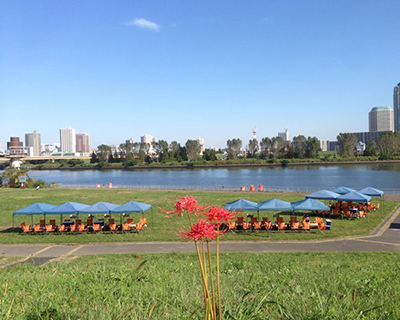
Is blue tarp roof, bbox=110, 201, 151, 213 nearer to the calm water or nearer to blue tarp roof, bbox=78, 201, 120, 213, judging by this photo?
blue tarp roof, bbox=78, 201, 120, 213

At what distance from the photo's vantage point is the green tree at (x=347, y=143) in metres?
142

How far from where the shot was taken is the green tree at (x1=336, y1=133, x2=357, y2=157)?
142m

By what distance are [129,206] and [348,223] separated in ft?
46.9

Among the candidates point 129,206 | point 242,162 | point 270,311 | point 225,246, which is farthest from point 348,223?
point 242,162

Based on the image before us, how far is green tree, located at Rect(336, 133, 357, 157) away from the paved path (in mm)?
133370

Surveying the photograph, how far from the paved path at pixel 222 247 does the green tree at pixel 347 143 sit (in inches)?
5251

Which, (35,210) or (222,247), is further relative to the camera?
(35,210)

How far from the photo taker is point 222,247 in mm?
17219

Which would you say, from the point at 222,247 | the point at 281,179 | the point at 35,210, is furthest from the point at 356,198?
the point at 281,179

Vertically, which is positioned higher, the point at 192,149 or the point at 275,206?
the point at 192,149

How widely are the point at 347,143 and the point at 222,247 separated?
13989 centimetres

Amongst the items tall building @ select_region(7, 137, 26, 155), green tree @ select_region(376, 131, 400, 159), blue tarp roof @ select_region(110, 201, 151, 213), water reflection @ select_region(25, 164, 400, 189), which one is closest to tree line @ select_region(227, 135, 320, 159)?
green tree @ select_region(376, 131, 400, 159)

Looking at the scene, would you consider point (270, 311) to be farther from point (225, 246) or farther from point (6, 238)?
point (6, 238)

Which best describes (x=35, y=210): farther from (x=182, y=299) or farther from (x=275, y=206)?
(x=182, y=299)
